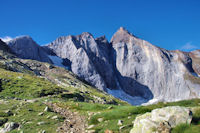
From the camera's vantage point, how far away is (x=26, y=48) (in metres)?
157

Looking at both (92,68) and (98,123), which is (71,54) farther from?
(98,123)

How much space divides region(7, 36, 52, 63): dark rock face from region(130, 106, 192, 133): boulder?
15608cm

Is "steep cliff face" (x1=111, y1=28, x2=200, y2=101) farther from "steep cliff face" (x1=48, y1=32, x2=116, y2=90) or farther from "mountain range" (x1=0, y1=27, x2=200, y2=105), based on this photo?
"steep cliff face" (x1=48, y1=32, x2=116, y2=90)

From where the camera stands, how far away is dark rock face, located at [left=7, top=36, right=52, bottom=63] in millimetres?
151475

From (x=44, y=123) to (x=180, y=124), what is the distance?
10.8 meters

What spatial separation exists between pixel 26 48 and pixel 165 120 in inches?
6506

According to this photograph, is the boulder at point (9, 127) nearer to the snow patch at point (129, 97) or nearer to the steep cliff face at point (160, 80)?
the snow patch at point (129, 97)

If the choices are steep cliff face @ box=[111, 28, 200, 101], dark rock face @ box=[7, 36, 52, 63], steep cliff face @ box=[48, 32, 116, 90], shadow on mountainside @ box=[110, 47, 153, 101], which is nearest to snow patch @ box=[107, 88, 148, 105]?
shadow on mountainside @ box=[110, 47, 153, 101]

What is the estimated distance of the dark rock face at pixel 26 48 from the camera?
497ft

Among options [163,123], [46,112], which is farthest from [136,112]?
[46,112]

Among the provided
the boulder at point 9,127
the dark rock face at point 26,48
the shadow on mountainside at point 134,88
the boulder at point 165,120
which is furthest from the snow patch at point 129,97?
the boulder at point 165,120

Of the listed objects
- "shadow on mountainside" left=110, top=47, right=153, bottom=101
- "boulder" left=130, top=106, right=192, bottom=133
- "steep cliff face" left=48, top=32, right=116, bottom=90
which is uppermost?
"steep cliff face" left=48, top=32, right=116, bottom=90

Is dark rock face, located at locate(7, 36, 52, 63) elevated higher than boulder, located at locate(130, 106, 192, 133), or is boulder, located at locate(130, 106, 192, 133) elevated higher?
dark rock face, located at locate(7, 36, 52, 63)

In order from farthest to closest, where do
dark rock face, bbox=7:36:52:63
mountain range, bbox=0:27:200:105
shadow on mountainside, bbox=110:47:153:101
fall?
shadow on mountainside, bbox=110:47:153:101 < mountain range, bbox=0:27:200:105 < dark rock face, bbox=7:36:52:63
